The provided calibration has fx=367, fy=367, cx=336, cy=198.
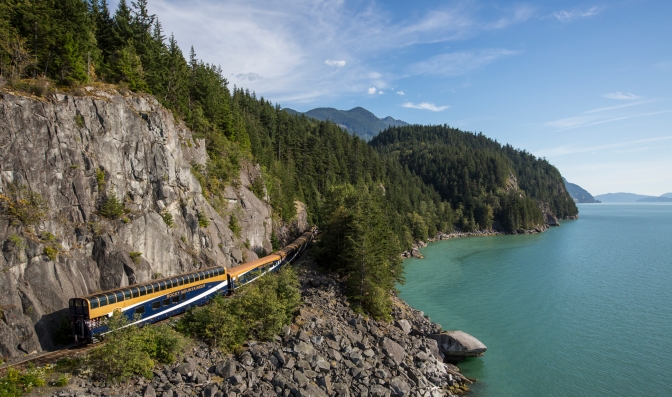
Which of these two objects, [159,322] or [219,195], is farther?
[219,195]

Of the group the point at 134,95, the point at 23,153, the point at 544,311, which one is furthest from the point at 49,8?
the point at 544,311

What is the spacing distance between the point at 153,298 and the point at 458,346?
83.4 ft

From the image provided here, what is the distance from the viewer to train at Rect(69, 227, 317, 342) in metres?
21.5

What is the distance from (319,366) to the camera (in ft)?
81.2

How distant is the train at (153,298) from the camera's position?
21.5m

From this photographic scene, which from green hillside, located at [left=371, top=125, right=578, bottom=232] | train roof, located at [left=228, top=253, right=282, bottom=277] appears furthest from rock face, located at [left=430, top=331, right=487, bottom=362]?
green hillside, located at [left=371, top=125, right=578, bottom=232]

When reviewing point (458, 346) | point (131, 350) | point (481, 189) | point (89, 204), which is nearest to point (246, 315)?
point (131, 350)

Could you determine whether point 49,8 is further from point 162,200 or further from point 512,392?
point 512,392

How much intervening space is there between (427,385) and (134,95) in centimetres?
3424

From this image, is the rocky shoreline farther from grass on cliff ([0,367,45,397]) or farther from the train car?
the train car

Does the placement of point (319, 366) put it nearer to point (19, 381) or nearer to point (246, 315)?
point (246, 315)

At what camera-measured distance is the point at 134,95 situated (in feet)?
108

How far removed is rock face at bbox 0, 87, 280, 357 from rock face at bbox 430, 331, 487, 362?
74.5 feet

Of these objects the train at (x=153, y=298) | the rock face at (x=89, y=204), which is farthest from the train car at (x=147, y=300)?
the rock face at (x=89, y=204)
